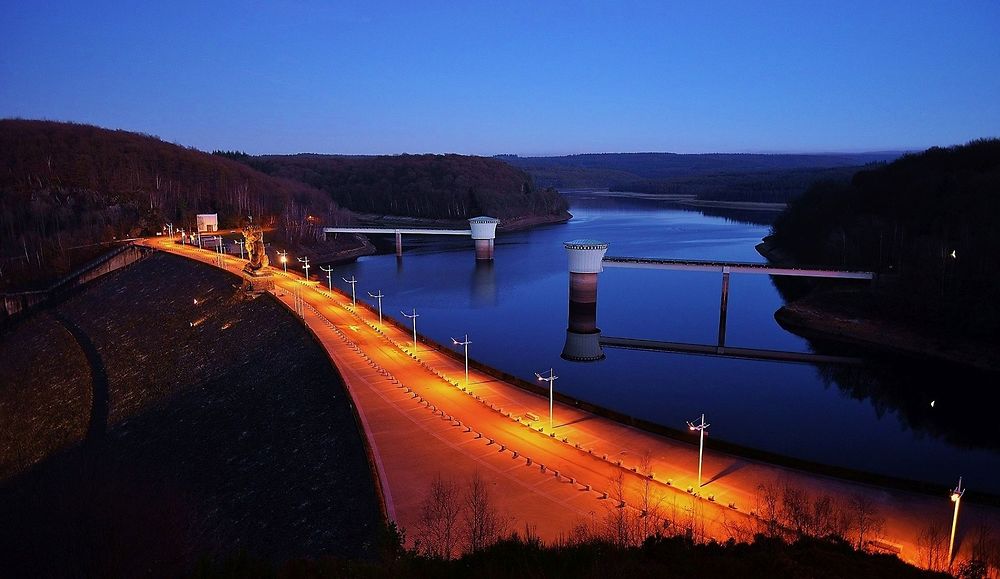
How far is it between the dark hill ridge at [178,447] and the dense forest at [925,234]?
141 feet

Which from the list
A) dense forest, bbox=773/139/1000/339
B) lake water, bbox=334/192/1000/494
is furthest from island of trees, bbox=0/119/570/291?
→ dense forest, bbox=773/139/1000/339

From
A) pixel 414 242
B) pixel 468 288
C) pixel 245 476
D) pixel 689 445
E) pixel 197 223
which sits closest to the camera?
pixel 689 445

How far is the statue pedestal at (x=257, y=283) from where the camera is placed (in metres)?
50.9

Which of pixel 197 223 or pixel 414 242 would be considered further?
pixel 414 242

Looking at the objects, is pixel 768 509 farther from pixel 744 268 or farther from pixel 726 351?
pixel 744 268

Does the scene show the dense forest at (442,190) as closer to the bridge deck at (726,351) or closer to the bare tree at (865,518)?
the bridge deck at (726,351)

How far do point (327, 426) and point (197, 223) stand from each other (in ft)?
257

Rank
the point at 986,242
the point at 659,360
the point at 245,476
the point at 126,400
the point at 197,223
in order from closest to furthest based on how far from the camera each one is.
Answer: the point at 245,476
the point at 126,400
the point at 659,360
the point at 986,242
the point at 197,223

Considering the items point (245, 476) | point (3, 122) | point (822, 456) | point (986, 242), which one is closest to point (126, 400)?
point (245, 476)

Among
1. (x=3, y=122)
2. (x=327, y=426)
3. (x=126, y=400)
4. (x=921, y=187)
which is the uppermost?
(x=3, y=122)

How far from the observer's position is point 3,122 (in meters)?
131

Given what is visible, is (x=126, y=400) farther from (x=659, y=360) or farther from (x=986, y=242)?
(x=986, y=242)

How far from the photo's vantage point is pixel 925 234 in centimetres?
5656

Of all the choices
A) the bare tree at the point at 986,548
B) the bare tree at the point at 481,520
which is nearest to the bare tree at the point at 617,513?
the bare tree at the point at 481,520
